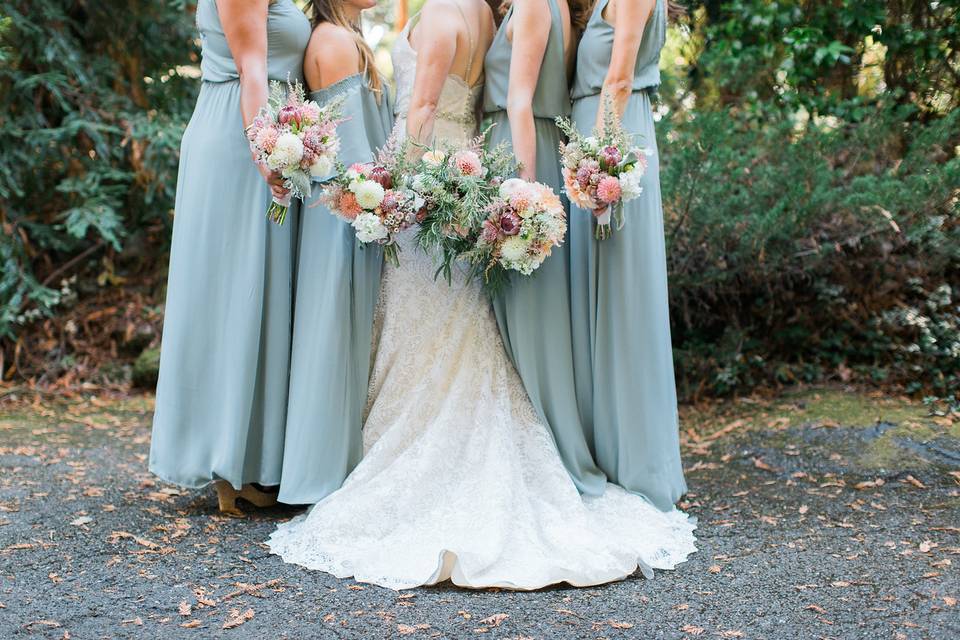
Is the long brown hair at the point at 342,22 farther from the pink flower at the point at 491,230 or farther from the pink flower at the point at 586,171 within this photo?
the pink flower at the point at 586,171

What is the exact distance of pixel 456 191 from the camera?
3768 millimetres

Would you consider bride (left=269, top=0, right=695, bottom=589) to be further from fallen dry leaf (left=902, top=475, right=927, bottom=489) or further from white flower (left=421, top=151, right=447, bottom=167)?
fallen dry leaf (left=902, top=475, right=927, bottom=489)

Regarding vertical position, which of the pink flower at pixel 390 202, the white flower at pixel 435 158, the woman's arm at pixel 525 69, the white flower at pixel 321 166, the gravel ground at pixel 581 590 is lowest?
the gravel ground at pixel 581 590

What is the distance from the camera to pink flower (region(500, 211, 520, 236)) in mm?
3645

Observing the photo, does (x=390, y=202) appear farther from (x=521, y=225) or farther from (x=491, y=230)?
(x=521, y=225)

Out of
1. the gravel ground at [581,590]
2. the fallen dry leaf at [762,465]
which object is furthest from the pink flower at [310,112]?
the fallen dry leaf at [762,465]

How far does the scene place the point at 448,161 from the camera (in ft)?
12.4

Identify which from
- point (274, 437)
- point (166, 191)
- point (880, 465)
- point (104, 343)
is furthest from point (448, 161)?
point (104, 343)

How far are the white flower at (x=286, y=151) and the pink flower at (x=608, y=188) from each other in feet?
3.81

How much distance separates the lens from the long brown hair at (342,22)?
417cm

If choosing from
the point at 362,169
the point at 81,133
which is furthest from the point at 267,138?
the point at 81,133

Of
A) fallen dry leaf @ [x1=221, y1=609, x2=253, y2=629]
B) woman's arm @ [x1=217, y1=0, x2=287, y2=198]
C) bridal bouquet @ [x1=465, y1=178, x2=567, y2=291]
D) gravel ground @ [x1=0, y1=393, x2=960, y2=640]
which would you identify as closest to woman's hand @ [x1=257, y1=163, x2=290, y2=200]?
woman's arm @ [x1=217, y1=0, x2=287, y2=198]

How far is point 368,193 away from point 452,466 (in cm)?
117

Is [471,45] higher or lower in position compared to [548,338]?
higher
